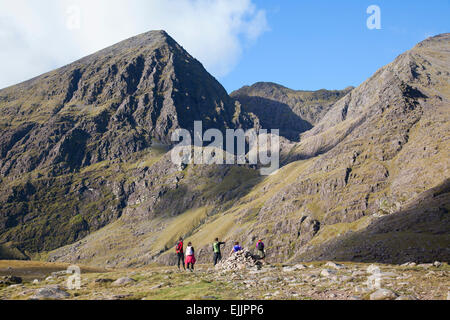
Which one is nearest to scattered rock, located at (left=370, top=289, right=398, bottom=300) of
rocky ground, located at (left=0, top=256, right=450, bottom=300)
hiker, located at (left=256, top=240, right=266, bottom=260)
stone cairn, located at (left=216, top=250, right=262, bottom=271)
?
rocky ground, located at (left=0, top=256, right=450, bottom=300)

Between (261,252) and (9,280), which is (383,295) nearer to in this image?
(261,252)

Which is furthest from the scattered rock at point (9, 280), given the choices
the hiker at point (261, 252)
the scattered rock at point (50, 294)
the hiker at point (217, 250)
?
the hiker at point (261, 252)

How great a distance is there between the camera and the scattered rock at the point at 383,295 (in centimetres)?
1942

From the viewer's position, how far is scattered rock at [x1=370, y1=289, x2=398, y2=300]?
63.7 feet

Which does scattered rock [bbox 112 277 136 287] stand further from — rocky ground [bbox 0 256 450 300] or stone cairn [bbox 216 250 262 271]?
stone cairn [bbox 216 250 262 271]

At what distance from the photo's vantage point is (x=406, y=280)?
24.7 metres

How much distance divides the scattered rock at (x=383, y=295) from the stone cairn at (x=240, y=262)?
62.5 ft

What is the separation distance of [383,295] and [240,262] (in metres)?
21.3

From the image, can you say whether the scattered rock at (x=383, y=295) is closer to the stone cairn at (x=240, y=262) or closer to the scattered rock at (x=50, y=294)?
the stone cairn at (x=240, y=262)

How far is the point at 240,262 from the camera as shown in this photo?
39.4 meters
